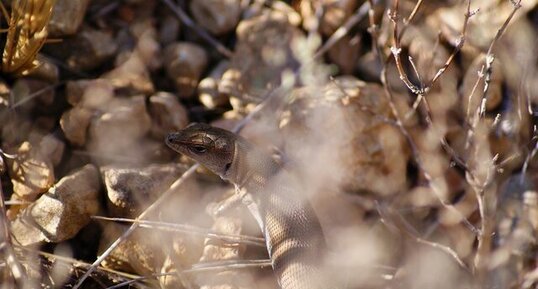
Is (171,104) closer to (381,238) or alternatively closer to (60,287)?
(60,287)

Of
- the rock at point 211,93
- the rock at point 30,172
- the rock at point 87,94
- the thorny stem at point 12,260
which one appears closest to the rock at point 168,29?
the rock at point 211,93

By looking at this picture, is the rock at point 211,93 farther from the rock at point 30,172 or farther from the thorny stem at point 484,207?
the thorny stem at point 484,207

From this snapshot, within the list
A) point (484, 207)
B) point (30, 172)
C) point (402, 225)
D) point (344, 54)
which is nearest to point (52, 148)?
point (30, 172)

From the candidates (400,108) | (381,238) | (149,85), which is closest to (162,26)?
(149,85)

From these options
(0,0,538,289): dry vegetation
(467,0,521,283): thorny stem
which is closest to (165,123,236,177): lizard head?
(0,0,538,289): dry vegetation

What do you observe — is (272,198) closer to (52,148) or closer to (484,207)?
(484,207)

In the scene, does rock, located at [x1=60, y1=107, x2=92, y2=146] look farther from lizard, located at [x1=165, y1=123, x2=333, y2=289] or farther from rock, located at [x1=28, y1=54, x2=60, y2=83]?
lizard, located at [x1=165, y1=123, x2=333, y2=289]
